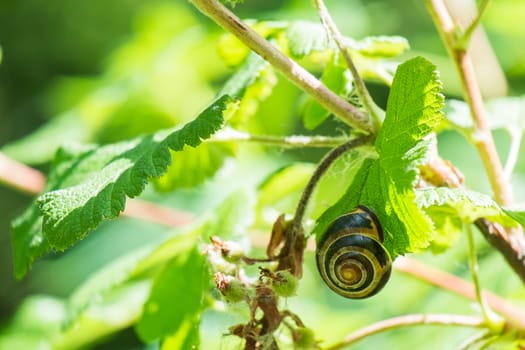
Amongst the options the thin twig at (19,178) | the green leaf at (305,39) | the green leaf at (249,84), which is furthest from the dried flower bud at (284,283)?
the thin twig at (19,178)

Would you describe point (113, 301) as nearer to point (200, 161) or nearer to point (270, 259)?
point (200, 161)

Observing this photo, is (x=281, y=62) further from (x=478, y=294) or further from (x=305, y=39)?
(x=478, y=294)

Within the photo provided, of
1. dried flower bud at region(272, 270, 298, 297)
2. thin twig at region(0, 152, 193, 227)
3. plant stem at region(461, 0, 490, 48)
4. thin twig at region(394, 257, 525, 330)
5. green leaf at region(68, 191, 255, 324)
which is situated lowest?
dried flower bud at region(272, 270, 298, 297)

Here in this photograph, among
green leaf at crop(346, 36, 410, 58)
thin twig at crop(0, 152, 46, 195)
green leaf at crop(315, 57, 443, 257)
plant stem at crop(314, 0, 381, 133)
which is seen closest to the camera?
green leaf at crop(315, 57, 443, 257)

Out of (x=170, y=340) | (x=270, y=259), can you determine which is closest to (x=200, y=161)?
(x=170, y=340)

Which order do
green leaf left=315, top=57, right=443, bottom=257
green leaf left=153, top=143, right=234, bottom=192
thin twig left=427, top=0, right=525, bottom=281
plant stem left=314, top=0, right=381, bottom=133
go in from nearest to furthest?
1. green leaf left=315, top=57, right=443, bottom=257
2. plant stem left=314, top=0, right=381, bottom=133
3. thin twig left=427, top=0, right=525, bottom=281
4. green leaf left=153, top=143, right=234, bottom=192

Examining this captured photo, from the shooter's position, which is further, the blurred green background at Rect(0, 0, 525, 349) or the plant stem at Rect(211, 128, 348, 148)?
the blurred green background at Rect(0, 0, 525, 349)

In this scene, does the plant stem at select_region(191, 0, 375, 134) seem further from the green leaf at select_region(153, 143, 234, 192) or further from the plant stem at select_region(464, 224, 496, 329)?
the green leaf at select_region(153, 143, 234, 192)

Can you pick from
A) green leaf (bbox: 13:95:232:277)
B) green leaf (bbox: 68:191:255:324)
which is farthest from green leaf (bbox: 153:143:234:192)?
green leaf (bbox: 13:95:232:277)
